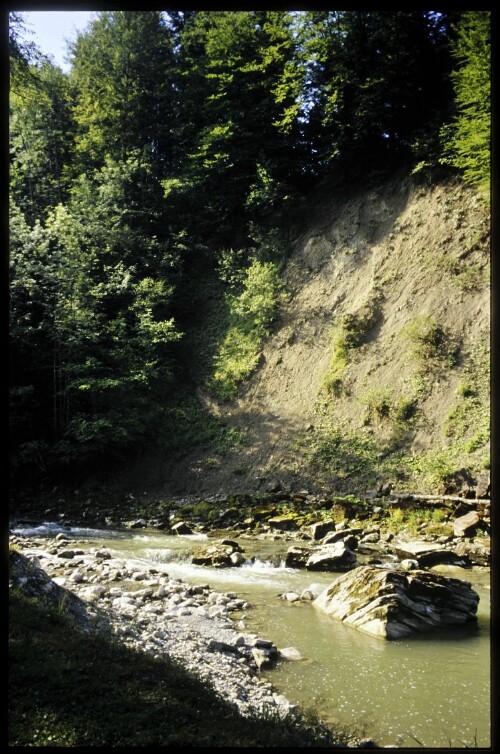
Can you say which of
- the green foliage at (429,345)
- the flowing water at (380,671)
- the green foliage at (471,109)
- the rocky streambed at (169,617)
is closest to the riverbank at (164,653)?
the rocky streambed at (169,617)

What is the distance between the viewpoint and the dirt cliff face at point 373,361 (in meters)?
16.5

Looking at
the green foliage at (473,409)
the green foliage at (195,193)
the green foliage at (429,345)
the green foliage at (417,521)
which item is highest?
the green foliage at (195,193)

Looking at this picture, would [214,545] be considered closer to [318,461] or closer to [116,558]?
[116,558]

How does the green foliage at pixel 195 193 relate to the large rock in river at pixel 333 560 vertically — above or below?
above

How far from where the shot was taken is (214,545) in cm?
1243

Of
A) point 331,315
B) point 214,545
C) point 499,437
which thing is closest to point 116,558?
point 214,545

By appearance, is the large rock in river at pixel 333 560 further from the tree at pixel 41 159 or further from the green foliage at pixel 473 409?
the tree at pixel 41 159

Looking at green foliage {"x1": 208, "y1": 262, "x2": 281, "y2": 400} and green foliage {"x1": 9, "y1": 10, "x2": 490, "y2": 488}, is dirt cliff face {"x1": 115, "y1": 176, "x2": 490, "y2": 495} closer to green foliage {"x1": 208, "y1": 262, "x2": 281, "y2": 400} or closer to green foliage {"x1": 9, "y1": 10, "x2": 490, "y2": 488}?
green foliage {"x1": 9, "y1": 10, "x2": 490, "y2": 488}

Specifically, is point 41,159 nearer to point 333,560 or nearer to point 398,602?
point 333,560

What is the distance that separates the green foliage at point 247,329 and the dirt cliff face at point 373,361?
21.3 inches

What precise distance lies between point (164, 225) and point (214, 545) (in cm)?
1808

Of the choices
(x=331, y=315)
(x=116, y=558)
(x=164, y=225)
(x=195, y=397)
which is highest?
(x=164, y=225)

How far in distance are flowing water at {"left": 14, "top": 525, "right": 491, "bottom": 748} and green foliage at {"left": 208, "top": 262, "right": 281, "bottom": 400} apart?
1267cm

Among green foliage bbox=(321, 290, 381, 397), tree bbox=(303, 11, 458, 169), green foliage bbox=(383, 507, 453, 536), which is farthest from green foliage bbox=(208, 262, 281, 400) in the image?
green foliage bbox=(383, 507, 453, 536)
